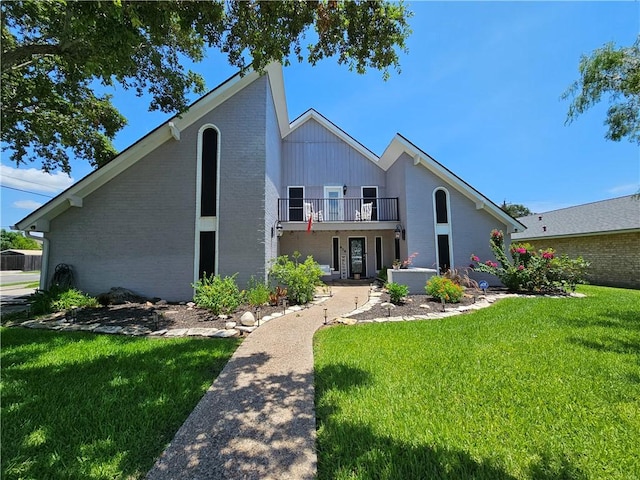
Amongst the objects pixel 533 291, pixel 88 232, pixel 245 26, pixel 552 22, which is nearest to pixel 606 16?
pixel 552 22

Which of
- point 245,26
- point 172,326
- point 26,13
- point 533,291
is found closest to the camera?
point 245,26

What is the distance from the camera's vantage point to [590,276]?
14.8m

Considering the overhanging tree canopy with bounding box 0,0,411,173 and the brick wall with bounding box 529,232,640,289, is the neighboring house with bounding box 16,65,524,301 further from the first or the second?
the brick wall with bounding box 529,232,640,289

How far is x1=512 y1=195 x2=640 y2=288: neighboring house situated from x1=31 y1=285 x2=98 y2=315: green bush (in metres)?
22.2

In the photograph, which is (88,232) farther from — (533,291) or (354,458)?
(533,291)

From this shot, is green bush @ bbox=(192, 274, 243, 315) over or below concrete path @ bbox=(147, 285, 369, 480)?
over

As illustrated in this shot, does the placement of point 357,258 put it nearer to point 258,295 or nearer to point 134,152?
point 258,295

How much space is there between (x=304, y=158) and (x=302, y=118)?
87.7 inches

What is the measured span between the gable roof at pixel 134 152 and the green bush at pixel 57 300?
226 centimetres

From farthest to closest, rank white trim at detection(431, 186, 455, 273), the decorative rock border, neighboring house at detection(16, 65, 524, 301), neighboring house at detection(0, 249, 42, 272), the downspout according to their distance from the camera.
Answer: neighboring house at detection(0, 249, 42, 272), white trim at detection(431, 186, 455, 273), neighboring house at detection(16, 65, 524, 301), the downspout, the decorative rock border

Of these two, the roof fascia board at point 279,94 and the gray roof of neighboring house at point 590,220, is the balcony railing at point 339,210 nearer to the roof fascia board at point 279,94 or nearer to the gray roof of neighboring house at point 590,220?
the roof fascia board at point 279,94

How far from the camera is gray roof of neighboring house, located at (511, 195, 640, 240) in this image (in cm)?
1367

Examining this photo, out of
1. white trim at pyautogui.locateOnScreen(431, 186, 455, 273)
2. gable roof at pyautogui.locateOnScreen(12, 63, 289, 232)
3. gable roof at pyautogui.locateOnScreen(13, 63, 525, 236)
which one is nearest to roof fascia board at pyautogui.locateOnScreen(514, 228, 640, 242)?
gable roof at pyautogui.locateOnScreen(13, 63, 525, 236)

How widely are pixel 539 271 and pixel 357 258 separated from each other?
7729 millimetres
